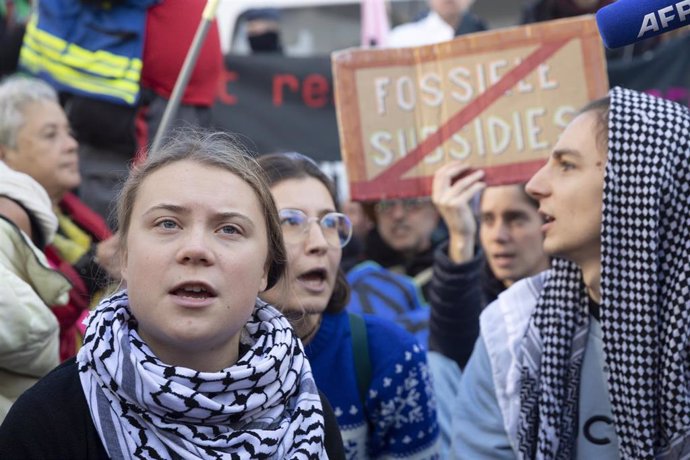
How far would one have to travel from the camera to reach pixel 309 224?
349 centimetres

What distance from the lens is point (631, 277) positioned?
3.11 meters

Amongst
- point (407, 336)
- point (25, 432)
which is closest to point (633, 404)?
point (407, 336)

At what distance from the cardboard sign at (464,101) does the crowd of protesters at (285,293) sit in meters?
0.17

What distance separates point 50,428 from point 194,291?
416 mm

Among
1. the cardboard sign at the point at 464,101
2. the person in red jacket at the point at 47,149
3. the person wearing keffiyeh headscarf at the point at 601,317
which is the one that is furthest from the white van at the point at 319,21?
the person wearing keffiyeh headscarf at the point at 601,317

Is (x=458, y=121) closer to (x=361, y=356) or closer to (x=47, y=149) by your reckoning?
(x=361, y=356)

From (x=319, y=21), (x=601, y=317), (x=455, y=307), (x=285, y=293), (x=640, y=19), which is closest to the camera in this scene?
(x=640, y=19)

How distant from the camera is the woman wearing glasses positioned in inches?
135

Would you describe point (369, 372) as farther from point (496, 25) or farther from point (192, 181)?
point (496, 25)

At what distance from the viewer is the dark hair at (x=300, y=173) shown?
11.7ft

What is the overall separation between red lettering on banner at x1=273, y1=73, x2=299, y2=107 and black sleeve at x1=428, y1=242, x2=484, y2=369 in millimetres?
3253

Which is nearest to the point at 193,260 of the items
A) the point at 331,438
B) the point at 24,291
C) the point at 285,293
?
the point at 331,438

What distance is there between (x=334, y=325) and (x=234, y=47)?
22.4 ft

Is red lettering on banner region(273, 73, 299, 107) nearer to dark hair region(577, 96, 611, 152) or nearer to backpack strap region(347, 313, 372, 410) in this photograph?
backpack strap region(347, 313, 372, 410)
